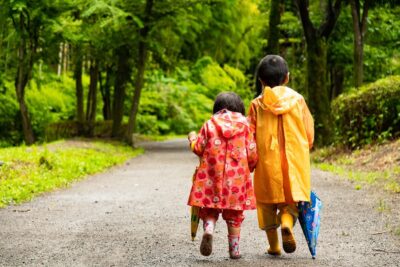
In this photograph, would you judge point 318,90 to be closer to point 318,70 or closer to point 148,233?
point 318,70

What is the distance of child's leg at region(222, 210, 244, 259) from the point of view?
4.97 metres

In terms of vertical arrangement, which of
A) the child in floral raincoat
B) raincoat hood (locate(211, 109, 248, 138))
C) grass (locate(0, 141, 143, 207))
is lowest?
grass (locate(0, 141, 143, 207))

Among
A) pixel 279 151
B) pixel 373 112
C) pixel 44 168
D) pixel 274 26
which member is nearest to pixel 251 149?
pixel 279 151

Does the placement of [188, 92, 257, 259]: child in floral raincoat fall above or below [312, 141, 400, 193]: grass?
above

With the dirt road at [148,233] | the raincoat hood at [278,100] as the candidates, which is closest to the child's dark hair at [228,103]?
the raincoat hood at [278,100]

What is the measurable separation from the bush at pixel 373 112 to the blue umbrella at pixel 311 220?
27.7 feet

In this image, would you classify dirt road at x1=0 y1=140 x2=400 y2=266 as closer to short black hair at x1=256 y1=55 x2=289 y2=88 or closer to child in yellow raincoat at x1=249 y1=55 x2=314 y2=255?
child in yellow raincoat at x1=249 y1=55 x2=314 y2=255

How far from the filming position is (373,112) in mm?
13344

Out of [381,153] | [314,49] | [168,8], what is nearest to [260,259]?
[381,153]

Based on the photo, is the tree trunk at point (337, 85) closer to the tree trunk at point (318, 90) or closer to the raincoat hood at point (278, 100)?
the tree trunk at point (318, 90)

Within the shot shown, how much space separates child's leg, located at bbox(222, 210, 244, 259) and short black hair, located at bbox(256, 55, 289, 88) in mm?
1085

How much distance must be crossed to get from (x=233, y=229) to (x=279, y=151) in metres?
0.71

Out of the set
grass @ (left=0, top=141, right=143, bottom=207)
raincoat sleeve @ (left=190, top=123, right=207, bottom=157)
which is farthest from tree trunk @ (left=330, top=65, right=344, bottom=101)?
raincoat sleeve @ (left=190, top=123, right=207, bottom=157)

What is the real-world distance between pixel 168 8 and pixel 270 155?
1634 centimetres
